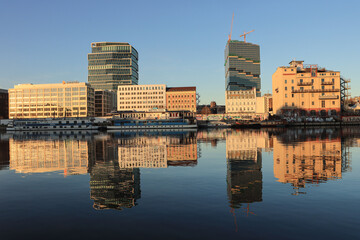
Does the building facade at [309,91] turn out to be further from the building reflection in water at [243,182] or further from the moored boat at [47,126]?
the building reflection in water at [243,182]

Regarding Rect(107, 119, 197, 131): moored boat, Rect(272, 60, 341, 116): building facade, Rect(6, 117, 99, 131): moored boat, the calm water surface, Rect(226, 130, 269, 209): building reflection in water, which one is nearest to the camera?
the calm water surface

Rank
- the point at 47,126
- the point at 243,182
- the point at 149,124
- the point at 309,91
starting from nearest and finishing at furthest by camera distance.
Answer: the point at 243,182 → the point at 149,124 → the point at 47,126 → the point at 309,91

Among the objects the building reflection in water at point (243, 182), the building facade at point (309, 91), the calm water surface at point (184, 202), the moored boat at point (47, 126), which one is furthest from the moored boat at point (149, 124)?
the calm water surface at point (184, 202)

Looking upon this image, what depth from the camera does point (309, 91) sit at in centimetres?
16038

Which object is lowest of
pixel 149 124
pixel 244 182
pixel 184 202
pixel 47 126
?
pixel 184 202

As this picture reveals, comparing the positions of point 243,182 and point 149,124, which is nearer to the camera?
point 243,182

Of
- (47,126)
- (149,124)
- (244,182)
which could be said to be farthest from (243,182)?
(47,126)

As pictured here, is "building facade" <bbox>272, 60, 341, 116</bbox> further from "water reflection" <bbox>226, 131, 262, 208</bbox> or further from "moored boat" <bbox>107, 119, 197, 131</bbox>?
"water reflection" <bbox>226, 131, 262, 208</bbox>

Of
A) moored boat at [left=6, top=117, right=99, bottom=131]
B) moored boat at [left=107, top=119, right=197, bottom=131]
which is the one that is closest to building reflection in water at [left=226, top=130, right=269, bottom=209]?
moored boat at [left=107, top=119, right=197, bottom=131]

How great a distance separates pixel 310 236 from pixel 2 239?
1304cm

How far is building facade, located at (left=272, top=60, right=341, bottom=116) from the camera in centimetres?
16050

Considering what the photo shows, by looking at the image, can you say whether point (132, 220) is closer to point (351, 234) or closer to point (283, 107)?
point (351, 234)

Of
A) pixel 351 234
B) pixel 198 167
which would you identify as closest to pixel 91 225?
pixel 351 234

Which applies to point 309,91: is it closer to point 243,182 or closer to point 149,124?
point 149,124
